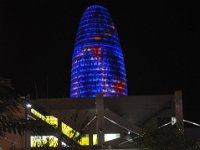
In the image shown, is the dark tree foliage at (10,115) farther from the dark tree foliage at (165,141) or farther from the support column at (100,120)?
the support column at (100,120)

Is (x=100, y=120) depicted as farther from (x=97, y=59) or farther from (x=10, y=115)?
(x=97, y=59)

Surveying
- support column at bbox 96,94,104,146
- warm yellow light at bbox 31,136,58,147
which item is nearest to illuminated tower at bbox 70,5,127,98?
support column at bbox 96,94,104,146

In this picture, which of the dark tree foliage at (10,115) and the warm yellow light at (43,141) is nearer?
the dark tree foliage at (10,115)

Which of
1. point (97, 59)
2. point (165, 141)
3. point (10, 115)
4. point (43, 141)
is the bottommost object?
point (10, 115)

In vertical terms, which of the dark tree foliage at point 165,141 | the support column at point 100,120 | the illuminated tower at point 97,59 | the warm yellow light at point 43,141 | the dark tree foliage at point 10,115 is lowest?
the dark tree foliage at point 10,115

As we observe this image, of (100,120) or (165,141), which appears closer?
(165,141)

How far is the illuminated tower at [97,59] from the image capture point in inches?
5064

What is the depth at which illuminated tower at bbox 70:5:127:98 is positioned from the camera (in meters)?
129

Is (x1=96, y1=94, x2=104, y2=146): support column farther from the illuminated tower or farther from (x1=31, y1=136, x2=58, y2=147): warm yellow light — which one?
the illuminated tower

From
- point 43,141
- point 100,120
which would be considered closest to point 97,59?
point 100,120

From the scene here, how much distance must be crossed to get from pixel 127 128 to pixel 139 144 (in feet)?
91.6

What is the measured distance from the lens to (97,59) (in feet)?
438

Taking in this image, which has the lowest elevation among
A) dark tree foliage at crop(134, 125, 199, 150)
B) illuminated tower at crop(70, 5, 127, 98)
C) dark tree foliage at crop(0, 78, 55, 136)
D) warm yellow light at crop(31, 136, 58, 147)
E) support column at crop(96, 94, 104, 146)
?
dark tree foliage at crop(0, 78, 55, 136)

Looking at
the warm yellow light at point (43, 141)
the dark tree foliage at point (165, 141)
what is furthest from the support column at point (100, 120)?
the warm yellow light at point (43, 141)
